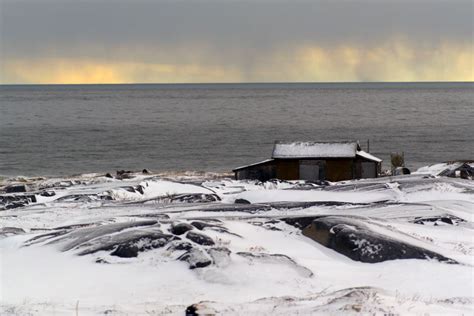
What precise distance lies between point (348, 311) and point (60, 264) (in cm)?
827

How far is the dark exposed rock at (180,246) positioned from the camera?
62.0ft

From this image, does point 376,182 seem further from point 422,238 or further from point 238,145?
point 238,145

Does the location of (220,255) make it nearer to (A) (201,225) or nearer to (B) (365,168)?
(A) (201,225)

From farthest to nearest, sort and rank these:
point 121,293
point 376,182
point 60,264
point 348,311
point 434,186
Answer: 1. point 376,182
2. point 434,186
3. point 60,264
4. point 121,293
5. point 348,311

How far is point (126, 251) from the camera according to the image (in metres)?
19.0

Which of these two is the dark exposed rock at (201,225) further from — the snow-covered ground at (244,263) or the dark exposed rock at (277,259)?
the dark exposed rock at (277,259)

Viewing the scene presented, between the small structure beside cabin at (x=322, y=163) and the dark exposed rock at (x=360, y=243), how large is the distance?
2337 centimetres

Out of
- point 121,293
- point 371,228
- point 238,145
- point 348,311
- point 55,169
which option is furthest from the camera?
point 238,145

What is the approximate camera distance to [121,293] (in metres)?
16.6

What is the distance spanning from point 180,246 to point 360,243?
482 cm

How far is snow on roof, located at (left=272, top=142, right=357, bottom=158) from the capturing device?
146 ft

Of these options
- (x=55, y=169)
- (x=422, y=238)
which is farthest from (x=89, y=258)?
(x=55, y=169)

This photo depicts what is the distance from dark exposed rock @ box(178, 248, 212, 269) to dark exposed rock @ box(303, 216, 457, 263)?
3804 millimetres

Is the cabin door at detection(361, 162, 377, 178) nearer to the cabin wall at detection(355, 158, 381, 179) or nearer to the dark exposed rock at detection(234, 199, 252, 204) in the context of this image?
the cabin wall at detection(355, 158, 381, 179)
